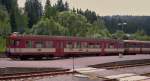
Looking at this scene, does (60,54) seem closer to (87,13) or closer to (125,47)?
(125,47)

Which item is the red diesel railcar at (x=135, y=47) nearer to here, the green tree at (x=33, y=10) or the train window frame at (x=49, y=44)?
the train window frame at (x=49, y=44)

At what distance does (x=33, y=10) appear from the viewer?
13988 cm

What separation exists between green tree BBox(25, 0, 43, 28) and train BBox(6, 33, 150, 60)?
282 feet

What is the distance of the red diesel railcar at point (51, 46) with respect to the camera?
3731cm

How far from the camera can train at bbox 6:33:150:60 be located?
37344 mm

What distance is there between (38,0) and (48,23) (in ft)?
218

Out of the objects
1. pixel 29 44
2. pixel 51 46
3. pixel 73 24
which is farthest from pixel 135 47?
pixel 73 24

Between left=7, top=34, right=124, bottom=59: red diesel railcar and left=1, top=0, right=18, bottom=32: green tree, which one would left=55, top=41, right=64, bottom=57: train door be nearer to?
left=7, top=34, right=124, bottom=59: red diesel railcar

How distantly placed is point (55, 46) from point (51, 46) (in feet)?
1.80

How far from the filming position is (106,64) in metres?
33.2

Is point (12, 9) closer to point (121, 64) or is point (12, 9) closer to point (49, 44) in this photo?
point (49, 44)

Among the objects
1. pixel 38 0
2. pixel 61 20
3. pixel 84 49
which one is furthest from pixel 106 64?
pixel 38 0

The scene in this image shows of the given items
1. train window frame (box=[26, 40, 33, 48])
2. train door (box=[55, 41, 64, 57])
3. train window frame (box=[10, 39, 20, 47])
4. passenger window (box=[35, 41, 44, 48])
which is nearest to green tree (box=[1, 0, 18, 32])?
train door (box=[55, 41, 64, 57])

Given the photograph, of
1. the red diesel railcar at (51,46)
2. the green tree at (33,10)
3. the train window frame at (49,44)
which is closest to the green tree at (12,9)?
the green tree at (33,10)
